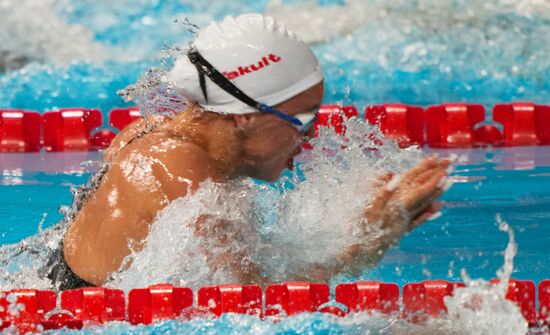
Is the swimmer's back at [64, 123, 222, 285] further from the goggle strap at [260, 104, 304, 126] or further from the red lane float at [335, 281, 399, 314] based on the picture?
the red lane float at [335, 281, 399, 314]

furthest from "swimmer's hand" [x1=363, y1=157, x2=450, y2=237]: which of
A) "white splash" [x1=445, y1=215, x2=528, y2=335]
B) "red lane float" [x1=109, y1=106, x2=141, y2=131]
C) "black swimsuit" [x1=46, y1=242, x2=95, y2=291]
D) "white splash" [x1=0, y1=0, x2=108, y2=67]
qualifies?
"white splash" [x1=0, y1=0, x2=108, y2=67]

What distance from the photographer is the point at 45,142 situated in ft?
21.4

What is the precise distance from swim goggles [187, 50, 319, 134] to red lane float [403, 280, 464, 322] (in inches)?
22.3

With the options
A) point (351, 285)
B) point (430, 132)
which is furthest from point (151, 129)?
point (430, 132)

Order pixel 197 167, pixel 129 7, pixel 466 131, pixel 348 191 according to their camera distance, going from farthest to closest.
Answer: pixel 129 7 → pixel 466 131 → pixel 348 191 → pixel 197 167

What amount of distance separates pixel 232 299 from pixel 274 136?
45 cm

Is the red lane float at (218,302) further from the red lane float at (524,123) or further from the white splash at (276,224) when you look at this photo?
the red lane float at (524,123)

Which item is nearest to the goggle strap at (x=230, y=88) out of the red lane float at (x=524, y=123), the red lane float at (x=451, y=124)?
the red lane float at (x=451, y=124)

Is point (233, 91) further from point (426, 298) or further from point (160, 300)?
point (426, 298)

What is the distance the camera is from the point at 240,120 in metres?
2.35

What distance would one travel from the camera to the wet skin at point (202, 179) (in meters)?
2.28

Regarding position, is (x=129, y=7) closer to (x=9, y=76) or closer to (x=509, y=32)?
(x=9, y=76)

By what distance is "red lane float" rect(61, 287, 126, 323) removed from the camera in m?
2.44

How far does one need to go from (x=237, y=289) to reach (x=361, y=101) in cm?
540
